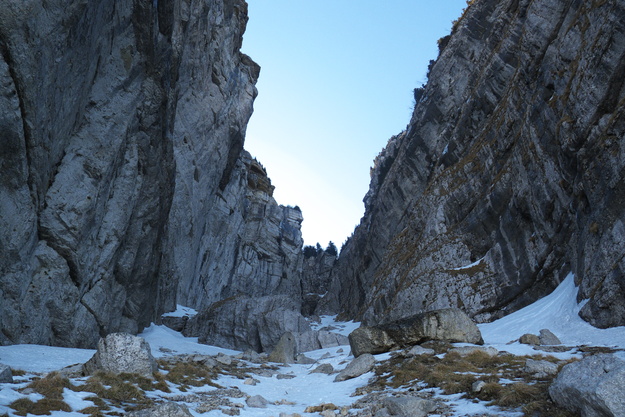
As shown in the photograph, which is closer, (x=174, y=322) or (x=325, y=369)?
(x=325, y=369)

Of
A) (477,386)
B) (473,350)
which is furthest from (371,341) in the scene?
(477,386)

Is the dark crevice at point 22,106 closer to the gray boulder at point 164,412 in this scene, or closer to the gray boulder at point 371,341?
the gray boulder at point 164,412

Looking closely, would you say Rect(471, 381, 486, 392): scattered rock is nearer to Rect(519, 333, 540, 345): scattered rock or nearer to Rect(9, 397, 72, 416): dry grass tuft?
Rect(519, 333, 540, 345): scattered rock

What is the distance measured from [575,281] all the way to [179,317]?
46.9 m

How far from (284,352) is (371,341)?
14.2 m

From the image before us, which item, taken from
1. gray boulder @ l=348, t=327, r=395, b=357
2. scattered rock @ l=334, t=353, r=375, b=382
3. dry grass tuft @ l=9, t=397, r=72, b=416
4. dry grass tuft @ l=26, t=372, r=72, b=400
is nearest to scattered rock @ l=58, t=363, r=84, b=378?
dry grass tuft @ l=26, t=372, r=72, b=400

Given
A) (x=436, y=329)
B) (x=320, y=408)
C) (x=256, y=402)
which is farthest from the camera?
(x=436, y=329)

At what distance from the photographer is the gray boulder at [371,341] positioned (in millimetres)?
25844

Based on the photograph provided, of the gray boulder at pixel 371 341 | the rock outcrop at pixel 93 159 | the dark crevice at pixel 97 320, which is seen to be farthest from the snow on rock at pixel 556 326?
the dark crevice at pixel 97 320

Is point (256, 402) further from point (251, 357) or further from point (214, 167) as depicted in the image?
point (214, 167)

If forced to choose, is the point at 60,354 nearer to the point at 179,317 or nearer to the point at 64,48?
the point at 64,48

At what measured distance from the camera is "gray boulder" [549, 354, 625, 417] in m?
8.89

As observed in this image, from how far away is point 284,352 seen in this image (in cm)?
3828

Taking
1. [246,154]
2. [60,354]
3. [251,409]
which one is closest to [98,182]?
[60,354]
